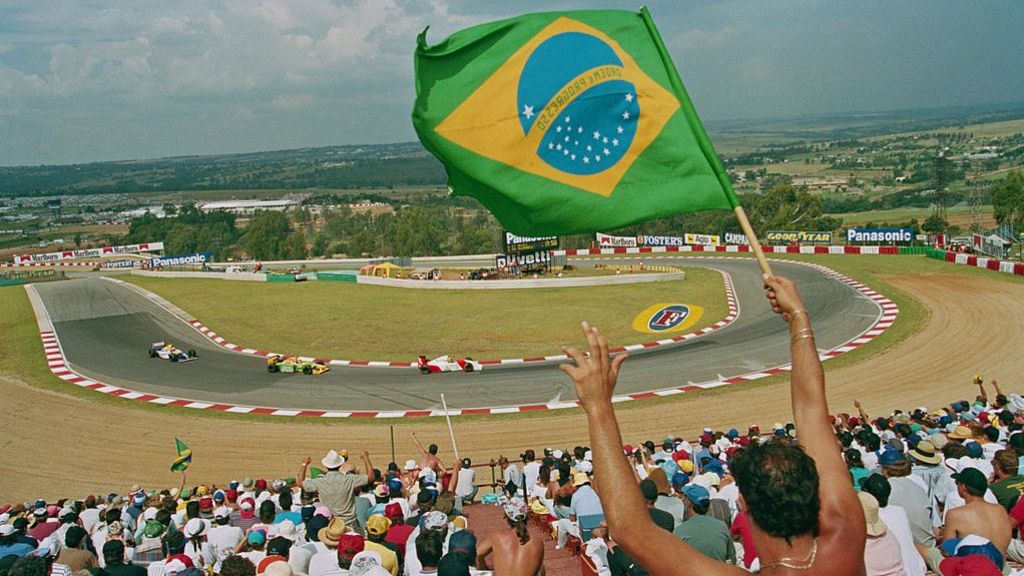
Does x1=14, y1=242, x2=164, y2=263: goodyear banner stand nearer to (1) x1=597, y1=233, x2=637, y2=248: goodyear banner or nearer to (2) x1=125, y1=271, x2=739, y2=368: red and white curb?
(1) x1=597, y1=233, x2=637, y2=248: goodyear banner

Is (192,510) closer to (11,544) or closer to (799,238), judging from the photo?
(11,544)

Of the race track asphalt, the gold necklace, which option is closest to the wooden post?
the gold necklace

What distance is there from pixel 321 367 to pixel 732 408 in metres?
16.3

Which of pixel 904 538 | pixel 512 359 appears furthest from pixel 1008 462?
pixel 512 359

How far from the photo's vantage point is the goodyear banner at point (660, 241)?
267ft

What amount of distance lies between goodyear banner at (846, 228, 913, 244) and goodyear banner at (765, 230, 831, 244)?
227 cm

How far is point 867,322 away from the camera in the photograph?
32562 mm

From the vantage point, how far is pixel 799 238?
2977 inches

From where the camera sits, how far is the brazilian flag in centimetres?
773

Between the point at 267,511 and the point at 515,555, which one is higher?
the point at 515,555

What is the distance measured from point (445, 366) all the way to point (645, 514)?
26.4 meters

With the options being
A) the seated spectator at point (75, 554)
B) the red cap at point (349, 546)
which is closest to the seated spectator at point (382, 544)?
the red cap at point (349, 546)

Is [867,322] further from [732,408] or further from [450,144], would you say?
[450,144]

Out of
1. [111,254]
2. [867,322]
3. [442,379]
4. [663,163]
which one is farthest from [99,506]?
[111,254]
